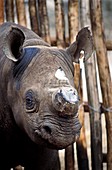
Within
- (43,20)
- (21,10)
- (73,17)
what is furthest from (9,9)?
(73,17)

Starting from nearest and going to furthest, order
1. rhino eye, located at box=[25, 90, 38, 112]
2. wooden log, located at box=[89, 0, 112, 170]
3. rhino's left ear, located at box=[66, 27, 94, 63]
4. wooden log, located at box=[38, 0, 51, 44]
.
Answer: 1. rhino eye, located at box=[25, 90, 38, 112]
2. rhino's left ear, located at box=[66, 27, 94, 63]
3. wooden log, located at box=[89, 0, 112, 170]
4. wooden log, located at box=[38, 0, 51, 44]

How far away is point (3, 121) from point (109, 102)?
998 millimetres

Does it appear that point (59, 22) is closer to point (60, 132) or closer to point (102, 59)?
point (102, 59)

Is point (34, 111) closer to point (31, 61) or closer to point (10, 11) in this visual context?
point (31, 61)

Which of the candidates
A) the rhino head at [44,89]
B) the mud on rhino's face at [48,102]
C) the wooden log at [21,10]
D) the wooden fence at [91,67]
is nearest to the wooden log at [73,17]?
the wooden fence at [91,67]

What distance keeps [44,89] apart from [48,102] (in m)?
0.05

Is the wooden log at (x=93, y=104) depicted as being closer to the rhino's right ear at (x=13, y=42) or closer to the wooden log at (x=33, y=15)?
the wooden log at (x=33, y=15)

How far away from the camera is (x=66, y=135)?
5.41ft

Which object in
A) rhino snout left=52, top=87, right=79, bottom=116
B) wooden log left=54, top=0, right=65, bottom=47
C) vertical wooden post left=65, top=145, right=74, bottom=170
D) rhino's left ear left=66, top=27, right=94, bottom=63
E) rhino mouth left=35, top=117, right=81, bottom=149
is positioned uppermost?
wooden log left=54, top=0, right=65, bottom=47

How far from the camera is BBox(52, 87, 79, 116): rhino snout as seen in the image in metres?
1.62

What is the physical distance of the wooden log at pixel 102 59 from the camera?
2828 millimetres

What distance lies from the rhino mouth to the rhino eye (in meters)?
0.07

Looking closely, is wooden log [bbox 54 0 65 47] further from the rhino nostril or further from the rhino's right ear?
the rhino nostril

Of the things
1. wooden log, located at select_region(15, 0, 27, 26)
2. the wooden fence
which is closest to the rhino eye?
the wooden fence
